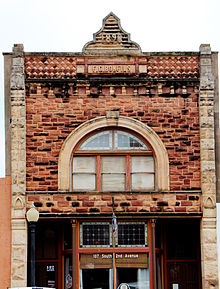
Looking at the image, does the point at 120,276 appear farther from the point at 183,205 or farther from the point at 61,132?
the point at 61,132

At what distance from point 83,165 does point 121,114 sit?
1989 millimetres

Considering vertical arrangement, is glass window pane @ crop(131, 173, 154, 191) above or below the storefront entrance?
above

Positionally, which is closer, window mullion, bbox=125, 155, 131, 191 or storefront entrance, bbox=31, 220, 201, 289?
storefront entrance, bbox=31, 220, 201, 289

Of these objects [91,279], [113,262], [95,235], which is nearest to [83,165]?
[95,235]

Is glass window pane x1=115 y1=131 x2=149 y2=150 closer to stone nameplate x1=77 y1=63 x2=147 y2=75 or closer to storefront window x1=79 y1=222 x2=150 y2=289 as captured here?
stone nameplate x1=77 y1=63 x2=147 y2=75

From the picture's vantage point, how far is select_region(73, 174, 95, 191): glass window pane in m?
19.2

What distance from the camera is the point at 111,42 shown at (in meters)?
20.0

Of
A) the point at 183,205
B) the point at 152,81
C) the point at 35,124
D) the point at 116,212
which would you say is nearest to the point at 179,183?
the point at 183,205

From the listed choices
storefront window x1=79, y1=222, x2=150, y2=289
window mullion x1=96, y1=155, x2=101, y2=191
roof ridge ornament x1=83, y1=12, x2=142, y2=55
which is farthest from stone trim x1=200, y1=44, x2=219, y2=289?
window mullion x1=96, y1=155, x2=101, y2=191

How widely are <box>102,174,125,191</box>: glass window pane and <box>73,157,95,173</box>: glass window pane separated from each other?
0.48m

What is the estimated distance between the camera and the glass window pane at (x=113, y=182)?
19.3 m

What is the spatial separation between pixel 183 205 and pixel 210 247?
1491 mm

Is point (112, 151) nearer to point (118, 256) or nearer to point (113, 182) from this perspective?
point (113, 182)

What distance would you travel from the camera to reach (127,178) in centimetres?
1928
